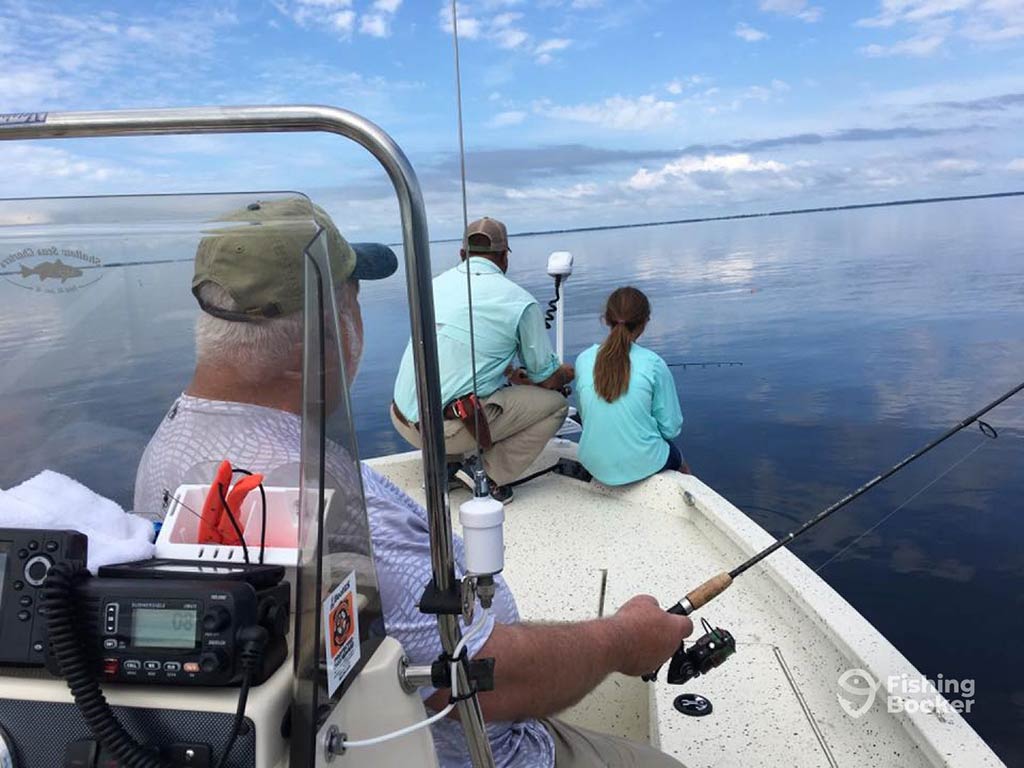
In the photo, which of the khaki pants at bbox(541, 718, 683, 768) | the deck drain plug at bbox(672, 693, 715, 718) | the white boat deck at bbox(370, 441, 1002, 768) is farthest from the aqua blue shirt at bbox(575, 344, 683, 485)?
the khaki pants at bbox(541, 718, 683, 768)

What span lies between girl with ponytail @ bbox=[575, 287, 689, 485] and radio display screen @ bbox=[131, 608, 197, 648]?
3.14m

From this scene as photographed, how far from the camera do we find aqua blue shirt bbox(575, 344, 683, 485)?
376 cm

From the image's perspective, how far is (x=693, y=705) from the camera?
215 cm

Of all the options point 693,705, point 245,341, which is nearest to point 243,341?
point 245,341

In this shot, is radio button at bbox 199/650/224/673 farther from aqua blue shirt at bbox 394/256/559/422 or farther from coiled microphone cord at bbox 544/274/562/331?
coiled microphone cord at bbox 544/274/562/331

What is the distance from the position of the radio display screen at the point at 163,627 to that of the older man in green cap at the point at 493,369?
9.38 ft

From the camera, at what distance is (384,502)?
1.16 meters

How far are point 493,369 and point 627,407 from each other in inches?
27.4

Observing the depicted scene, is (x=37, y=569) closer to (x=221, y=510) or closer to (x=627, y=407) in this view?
(x=221, y=510)

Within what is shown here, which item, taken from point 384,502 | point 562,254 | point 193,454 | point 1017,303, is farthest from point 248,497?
point 1017,303

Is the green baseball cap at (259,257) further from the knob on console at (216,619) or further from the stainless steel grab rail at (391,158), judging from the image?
the knob on console at (216,619)

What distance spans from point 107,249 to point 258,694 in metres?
0.55

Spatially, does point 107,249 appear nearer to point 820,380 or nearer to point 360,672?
point 360,672

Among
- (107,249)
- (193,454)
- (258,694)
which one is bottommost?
(258,694)
